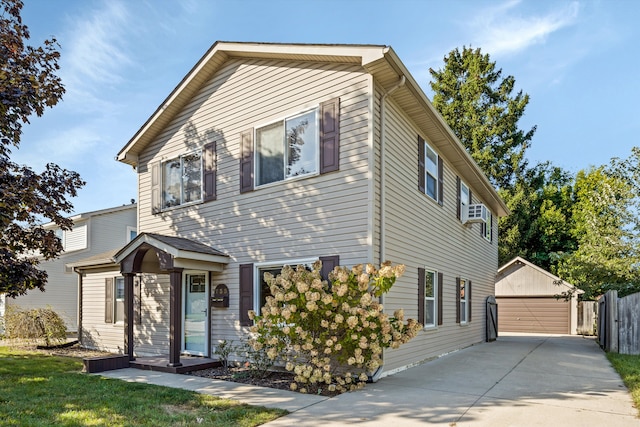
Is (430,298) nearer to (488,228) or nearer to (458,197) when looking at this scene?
(458,197)

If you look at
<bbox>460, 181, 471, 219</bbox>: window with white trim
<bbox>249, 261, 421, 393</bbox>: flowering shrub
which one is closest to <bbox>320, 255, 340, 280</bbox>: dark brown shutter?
<bbox>249, 261, 421, 393</bbox>: flowering shrub

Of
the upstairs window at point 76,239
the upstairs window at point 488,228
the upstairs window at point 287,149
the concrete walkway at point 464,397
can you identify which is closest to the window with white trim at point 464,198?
the upstairs window at point 488,228

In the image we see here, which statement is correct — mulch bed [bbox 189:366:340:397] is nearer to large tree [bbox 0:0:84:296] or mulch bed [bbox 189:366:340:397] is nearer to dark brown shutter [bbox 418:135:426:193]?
large tree [bbox 0:0:84:296]

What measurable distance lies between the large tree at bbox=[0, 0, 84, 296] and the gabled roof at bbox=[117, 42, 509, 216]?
95.2 inches

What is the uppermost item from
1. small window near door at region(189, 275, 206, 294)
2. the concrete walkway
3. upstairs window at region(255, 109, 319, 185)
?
upstairs window at region(255, 109, 319, 185)

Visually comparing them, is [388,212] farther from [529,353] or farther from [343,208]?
[529,353]

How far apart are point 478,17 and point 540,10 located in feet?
6.89

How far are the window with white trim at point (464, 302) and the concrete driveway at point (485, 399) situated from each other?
3697mm

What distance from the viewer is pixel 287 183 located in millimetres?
8922

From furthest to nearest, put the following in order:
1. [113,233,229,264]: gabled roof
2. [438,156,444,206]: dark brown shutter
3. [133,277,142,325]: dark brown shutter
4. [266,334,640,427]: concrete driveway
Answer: [133,277,142,325]: dark brown shutter
[438,156,444,206]: dark brown shutter
[113,233,229,264]: gabled roof
[266,334,640,427]: concrete driveway

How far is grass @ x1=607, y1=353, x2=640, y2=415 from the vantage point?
661cm

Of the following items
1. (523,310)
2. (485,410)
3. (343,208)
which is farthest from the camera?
(523,310)

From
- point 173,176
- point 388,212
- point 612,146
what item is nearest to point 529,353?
point 388,212

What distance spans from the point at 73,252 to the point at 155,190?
9.30m
